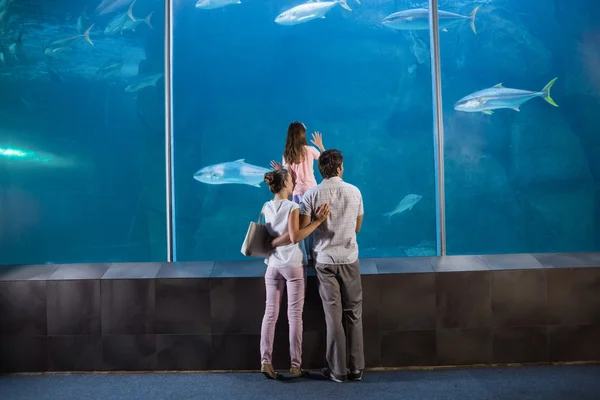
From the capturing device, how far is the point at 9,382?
311cm

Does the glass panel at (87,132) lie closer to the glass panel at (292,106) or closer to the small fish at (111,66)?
the small fish at (111,66)

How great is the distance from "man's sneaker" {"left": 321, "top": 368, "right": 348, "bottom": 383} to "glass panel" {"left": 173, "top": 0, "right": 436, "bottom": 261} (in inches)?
532

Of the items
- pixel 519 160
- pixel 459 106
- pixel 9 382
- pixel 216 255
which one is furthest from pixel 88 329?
pixel 216 255

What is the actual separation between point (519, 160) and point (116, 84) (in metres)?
14.5

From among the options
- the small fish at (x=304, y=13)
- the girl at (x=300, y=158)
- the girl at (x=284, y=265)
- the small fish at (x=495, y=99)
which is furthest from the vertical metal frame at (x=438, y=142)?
the small fish at (x=304, y=13)

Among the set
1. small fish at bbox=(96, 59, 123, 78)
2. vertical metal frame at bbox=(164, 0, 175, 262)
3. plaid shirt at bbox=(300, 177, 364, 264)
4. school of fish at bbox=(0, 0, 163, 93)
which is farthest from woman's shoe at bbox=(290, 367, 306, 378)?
small fish at bbox=(96, 59, 123, 78)

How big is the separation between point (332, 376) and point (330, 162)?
48.7 inches

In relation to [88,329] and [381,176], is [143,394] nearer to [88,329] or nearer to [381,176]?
[88,329]

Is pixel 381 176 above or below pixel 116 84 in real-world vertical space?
below

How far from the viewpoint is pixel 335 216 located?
290 cm

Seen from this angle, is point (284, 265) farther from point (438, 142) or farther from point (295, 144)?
point (438, 142)

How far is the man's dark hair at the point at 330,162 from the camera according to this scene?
9.46 ft

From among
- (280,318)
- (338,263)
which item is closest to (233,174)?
(280,318)

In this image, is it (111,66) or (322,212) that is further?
(111,66)
